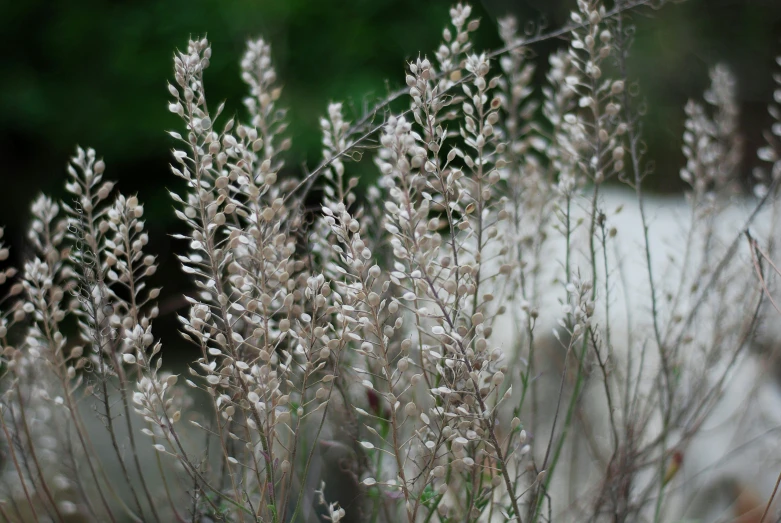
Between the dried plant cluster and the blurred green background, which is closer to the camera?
the dried plant cluster

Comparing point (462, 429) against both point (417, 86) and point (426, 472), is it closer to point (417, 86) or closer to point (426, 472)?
point (426, 472)

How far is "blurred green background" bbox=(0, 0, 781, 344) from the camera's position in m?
2.26

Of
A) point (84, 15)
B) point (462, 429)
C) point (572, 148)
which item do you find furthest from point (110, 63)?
point (462, 429)

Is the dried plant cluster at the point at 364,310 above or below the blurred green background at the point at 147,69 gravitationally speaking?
below

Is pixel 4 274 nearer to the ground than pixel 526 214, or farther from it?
nearer to the ground

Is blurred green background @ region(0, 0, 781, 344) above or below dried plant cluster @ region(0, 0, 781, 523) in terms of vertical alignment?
above

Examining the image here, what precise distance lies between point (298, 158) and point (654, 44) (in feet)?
6.49

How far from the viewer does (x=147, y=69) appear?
2.28 meters

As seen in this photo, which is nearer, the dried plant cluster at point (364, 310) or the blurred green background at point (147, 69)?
the dried plant cluster at point (364, 310)

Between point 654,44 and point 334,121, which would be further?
point 654,44

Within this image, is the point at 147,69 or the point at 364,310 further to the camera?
the point at 147,69

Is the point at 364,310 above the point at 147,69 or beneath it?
beneath

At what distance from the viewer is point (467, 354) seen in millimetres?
417

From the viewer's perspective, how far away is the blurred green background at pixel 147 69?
2.26 meters
